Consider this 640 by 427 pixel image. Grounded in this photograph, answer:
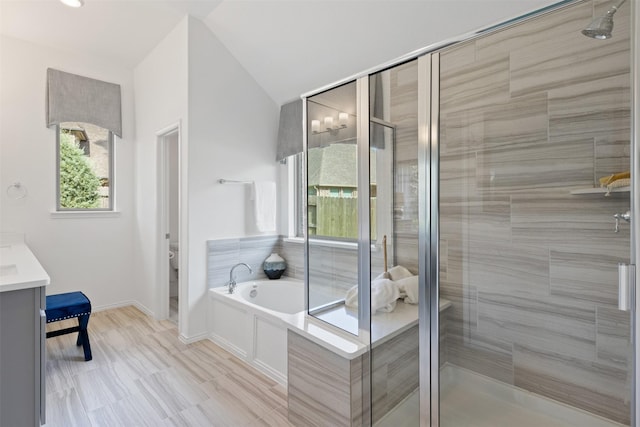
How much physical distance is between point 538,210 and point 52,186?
4370 millimetres

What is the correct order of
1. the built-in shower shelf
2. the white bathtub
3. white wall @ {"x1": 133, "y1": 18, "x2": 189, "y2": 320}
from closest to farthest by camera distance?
the built-in shower shelf → the white bathtub → white wall @ {"x1": 133, "y1": 18, "x2": 189, "y2": 320}

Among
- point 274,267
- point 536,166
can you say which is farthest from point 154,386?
point 536,166

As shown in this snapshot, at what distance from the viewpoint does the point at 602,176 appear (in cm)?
160

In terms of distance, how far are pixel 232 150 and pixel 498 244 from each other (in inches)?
95.8

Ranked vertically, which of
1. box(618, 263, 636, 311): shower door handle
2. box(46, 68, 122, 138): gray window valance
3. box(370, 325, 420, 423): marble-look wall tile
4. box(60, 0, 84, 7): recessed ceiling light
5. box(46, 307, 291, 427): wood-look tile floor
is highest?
box(60, 0, 84, 7): recessed ceiling light

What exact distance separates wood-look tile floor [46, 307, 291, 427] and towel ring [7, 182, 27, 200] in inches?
57.9

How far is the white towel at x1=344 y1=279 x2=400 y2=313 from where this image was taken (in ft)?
5.57

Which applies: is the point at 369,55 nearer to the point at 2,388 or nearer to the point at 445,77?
the point at 445,77

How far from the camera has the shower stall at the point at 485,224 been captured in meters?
1.49

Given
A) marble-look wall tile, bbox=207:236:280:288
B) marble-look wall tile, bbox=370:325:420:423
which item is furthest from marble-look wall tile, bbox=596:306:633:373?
marble-look wall tile, bbox=207:236:280:288

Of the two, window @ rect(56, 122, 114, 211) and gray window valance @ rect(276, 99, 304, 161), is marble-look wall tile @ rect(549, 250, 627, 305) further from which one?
window @ rect(56, 122, 114, 211)

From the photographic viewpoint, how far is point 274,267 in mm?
3316

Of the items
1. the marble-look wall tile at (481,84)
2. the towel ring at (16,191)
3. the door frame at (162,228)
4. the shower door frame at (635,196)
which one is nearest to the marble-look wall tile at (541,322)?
the shower door frame at (635,196)

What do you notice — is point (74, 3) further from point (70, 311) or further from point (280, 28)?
point (70, 311)
